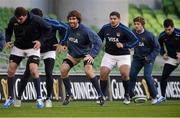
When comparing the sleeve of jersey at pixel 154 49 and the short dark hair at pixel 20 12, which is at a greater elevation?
the short dark hair at pixel 20 12

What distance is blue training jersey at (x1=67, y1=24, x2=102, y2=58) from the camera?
19.5 meters

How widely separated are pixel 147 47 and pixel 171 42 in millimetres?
729

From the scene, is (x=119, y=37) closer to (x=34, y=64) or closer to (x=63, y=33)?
(x=63, y=33)

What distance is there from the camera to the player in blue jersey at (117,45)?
20250mm

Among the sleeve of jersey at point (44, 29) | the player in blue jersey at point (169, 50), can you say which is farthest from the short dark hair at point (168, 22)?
the sleeve of jersey at point (44, 29)

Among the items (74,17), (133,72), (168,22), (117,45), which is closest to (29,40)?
(74,17)

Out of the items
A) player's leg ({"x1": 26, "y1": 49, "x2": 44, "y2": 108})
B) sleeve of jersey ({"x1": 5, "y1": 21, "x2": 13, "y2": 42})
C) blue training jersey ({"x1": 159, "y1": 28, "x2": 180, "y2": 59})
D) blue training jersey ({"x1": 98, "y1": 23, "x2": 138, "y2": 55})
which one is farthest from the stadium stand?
player's leg ({"x1": 26, "y1": 49, "x2": 44, "y2": 108})

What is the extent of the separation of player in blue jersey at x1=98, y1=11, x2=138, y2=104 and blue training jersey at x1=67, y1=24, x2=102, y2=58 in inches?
28.3

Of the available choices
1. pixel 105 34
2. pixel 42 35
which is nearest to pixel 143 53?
pixel 105 34

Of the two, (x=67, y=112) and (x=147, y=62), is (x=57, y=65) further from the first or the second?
(x=67, y=112)

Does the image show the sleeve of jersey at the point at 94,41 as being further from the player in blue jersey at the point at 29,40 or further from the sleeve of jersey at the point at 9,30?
the sleeve of jersey at the point at 9,30

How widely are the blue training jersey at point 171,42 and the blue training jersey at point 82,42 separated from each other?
9.76 feet

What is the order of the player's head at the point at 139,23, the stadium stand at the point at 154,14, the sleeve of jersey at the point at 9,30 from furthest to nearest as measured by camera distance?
1. the stadium stand at the point at 154,14
2. the player's head at the point at 139,23
3. the sleeve of jersey at the point at 9,30

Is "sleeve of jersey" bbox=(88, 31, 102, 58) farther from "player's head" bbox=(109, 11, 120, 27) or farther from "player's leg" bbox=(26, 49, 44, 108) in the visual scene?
"player's leg" bbox=(26, 49, 44, 108)
